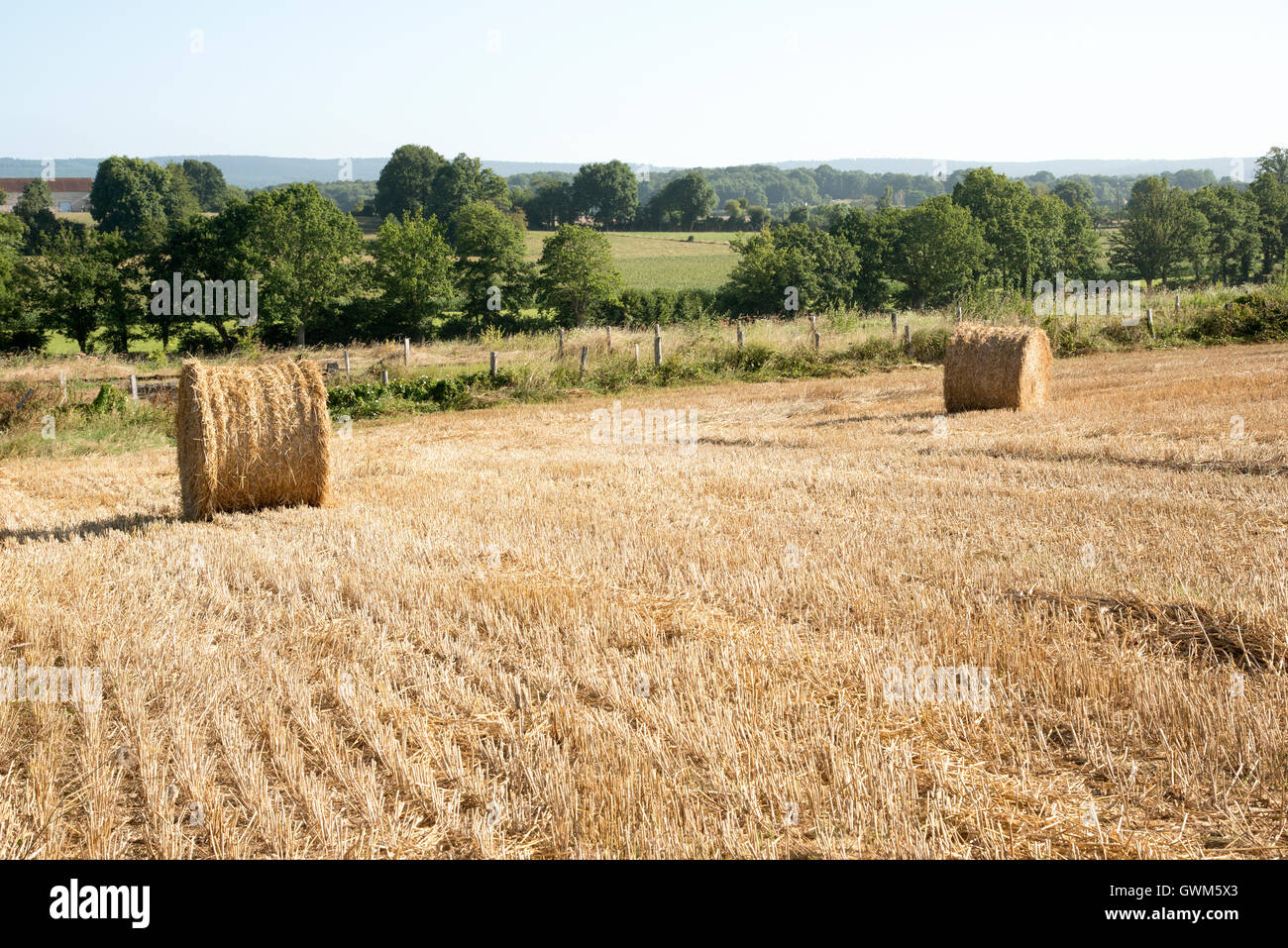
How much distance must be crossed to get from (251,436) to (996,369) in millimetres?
12274

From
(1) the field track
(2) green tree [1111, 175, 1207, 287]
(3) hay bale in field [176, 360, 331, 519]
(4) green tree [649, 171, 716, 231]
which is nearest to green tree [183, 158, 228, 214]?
(4) green tree [649, 171, 716, 231]

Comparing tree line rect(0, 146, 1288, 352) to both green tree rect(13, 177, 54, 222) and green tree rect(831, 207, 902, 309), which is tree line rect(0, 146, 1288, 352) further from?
green tree rect(13, 177, 54, 222)

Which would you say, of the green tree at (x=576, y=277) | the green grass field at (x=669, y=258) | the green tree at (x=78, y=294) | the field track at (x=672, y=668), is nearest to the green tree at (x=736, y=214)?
the green grass field at (x=669, y=258)

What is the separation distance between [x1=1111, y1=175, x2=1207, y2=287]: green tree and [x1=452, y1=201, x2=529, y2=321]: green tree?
5480 centimetres

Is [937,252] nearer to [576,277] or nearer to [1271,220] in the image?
[576,277]

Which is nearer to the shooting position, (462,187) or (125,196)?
(125,196)

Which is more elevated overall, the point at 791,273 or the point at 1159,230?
the point at 1159,230

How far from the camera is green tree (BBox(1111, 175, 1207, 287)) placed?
282 ft

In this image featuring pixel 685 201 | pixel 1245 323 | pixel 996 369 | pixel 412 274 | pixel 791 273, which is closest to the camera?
pixel 996 369

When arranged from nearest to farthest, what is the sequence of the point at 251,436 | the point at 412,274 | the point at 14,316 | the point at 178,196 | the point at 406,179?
the point at 251,436 → the point at 14,316 → the point at 412,274 → the point at 178,196 → the point at 406,179

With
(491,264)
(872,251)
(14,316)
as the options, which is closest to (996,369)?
(14,316)

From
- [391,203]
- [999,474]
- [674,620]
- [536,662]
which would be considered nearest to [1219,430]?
[999,474]

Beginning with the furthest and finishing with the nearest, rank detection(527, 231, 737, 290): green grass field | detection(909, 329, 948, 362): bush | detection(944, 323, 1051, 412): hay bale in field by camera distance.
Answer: detection(527, 231, 737, 290): green grass field → detection(909, 329, 948, 362): bush → detection(944, 323, 1051, 412): hay bale in field

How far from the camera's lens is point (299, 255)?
62.1m
